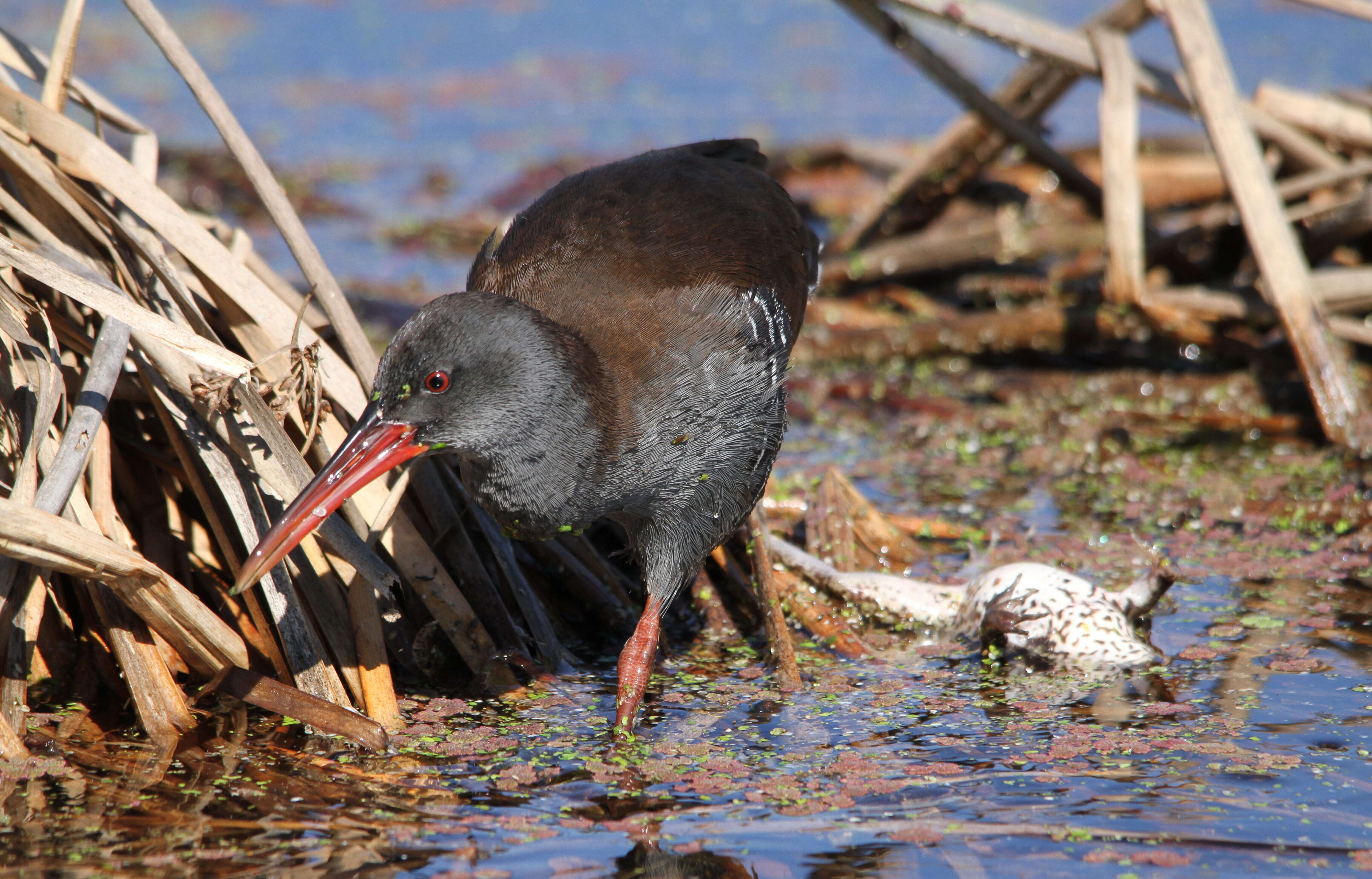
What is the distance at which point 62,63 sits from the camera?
12.0 ft

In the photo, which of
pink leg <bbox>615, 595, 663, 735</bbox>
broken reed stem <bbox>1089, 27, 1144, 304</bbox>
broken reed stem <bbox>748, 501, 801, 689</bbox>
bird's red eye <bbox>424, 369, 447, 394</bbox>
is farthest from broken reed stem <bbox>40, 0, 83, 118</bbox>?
broken reed stem <bbox>1089, 27, 1144, 304</bbox>

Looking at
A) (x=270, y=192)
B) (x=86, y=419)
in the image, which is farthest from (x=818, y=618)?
(x=86, y=419)

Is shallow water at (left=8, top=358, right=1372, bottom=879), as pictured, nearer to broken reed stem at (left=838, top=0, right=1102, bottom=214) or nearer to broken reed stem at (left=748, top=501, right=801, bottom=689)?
broken reed stem at (left=748, top=501, right=801, bottom=689)

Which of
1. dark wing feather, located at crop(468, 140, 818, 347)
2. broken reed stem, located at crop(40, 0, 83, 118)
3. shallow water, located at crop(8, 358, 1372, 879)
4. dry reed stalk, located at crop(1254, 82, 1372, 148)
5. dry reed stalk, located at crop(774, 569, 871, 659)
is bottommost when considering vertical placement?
shallow water, located at crop(8, 358, 1372, 879)

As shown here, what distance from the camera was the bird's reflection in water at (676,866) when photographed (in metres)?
2.69

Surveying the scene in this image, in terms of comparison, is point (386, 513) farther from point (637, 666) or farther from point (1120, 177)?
point (1120, 177)

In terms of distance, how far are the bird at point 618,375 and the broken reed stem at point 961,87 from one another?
91.6 inches

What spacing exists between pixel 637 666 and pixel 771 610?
540 millimetres

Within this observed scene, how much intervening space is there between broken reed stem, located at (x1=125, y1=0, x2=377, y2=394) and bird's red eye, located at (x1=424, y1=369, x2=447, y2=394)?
2.36 feet

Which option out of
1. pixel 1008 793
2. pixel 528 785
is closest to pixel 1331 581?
pixel 1008 793

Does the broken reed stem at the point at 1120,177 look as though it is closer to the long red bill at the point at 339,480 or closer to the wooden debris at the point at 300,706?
the long red bill at the point at 339,480

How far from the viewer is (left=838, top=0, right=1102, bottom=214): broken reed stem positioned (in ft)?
20.4

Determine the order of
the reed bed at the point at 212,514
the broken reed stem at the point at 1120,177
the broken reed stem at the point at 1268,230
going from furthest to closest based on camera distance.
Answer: the broken reed stem at the point at 1120,177, the broken reed stem at the point at 1268,230, the reed bed at the point at 212,514

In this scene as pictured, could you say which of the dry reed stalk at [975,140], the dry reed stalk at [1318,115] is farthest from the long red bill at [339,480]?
the dry reed stalk at [1318,115]
